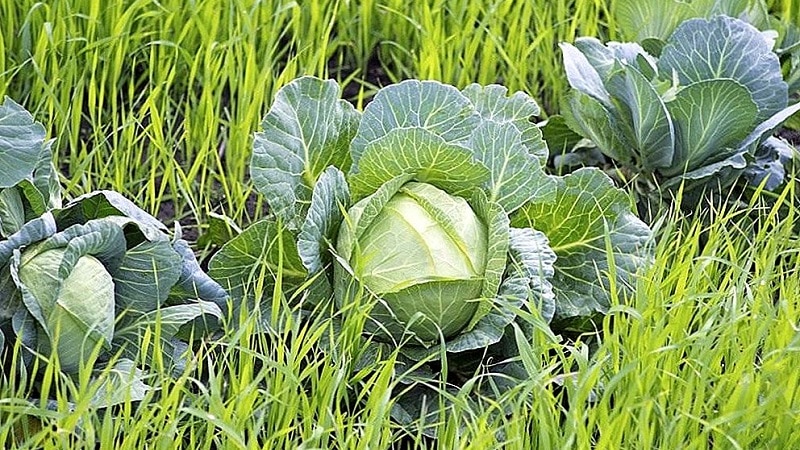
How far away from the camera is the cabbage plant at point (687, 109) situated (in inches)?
81.5

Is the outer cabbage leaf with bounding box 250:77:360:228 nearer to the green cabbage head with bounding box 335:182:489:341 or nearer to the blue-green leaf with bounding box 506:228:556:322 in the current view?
the green cabbage head with bounding box 335:182:489:341

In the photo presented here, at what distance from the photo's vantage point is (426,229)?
1685mm

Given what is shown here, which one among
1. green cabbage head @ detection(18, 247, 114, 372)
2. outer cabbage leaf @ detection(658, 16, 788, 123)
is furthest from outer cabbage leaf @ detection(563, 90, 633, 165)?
green cabbage head @ detection(18, 247, 114, 372)

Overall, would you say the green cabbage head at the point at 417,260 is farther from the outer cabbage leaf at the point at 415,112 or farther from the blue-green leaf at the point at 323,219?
the outer cabbage leaf at the point at 415,112

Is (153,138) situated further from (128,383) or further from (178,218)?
(128,383)

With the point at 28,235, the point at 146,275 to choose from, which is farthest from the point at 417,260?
the point at 28,235

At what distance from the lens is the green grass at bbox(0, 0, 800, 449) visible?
1.50 m

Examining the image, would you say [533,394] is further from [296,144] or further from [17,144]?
[17,144]

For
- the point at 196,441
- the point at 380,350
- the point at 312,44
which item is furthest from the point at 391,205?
the point at 312,44

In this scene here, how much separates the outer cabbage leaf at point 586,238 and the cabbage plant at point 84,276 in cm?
54

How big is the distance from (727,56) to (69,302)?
1.31 meters

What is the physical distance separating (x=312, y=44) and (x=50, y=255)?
101cm

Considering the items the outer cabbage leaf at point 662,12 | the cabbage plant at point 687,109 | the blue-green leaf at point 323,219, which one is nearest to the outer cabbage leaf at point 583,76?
the cabbage plant at point 687,109

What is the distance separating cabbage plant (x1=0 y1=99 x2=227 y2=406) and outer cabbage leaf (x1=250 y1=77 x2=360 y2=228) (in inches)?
6.8
